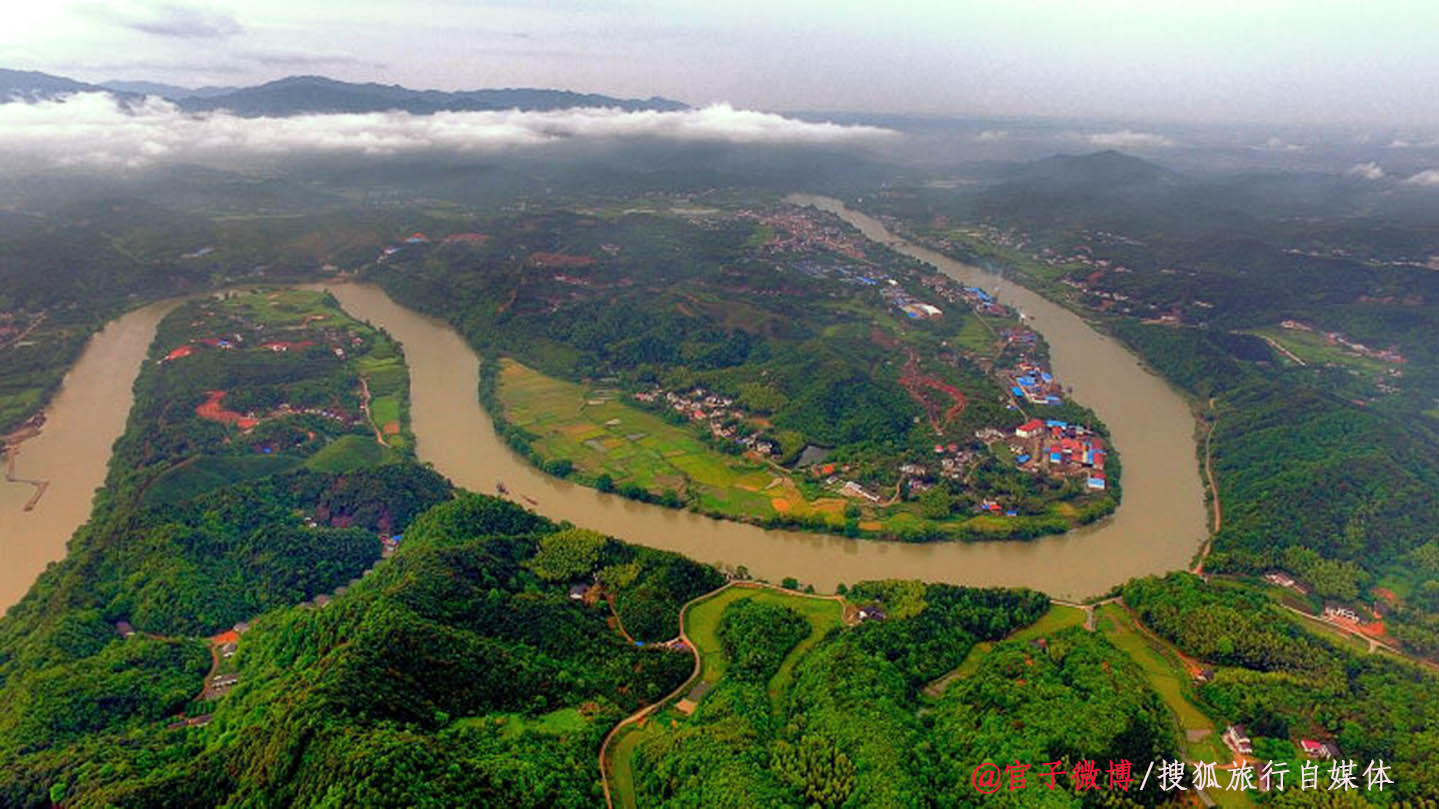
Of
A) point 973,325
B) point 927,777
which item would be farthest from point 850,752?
point 973,325

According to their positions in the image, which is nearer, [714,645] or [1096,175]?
[714,645]

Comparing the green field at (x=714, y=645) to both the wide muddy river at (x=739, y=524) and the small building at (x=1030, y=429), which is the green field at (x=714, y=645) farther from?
the small building at (x=1030, y=429)

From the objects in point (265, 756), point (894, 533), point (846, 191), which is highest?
point (846, 191)

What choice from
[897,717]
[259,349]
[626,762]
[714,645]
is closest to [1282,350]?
[897,717]

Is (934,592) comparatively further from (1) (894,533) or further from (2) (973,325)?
(2) (973,325)

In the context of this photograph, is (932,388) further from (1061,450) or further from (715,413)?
(715,413)

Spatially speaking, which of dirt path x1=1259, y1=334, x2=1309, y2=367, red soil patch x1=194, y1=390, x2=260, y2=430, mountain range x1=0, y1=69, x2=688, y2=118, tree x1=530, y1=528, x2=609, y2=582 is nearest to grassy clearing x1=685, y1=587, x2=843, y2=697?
tree x1=530, y1=528, x2=609, y2=582
